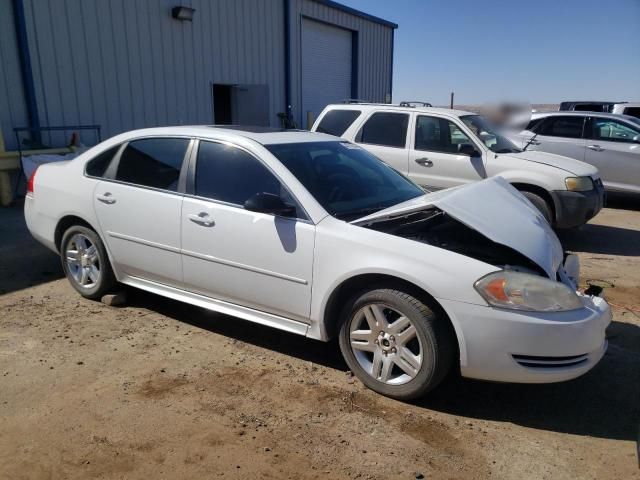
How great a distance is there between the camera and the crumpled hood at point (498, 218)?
3326mm

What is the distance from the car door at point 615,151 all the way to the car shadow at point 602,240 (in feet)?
5.57

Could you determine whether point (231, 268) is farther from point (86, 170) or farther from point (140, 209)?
point (86, 170)

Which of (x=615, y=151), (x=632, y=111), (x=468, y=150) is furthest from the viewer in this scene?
(x=632, y=111)

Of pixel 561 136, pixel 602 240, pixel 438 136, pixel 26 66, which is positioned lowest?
pixel 602 240

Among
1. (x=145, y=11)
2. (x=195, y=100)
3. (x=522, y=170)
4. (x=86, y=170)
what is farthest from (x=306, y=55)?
(x=86, y=170)

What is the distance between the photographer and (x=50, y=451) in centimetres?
280

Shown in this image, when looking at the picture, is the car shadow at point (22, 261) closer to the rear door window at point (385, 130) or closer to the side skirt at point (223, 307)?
the side skirt at point (223, 307)

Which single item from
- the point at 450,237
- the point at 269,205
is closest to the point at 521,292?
the point at 450,237

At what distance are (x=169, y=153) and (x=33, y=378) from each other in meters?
1.91

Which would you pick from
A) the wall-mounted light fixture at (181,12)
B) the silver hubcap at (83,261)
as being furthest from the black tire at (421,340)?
the wall-mounted light fixture at (181,12)

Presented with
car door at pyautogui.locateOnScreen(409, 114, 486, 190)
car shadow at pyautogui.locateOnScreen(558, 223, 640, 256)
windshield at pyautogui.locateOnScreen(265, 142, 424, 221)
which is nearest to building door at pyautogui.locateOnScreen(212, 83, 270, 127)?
car door at pyautogui.locateOnScreen(409, 114, 486, 190)

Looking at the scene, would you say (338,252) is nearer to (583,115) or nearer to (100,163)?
(100,163)

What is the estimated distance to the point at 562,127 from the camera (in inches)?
407

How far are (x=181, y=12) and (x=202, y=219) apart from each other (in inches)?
392
